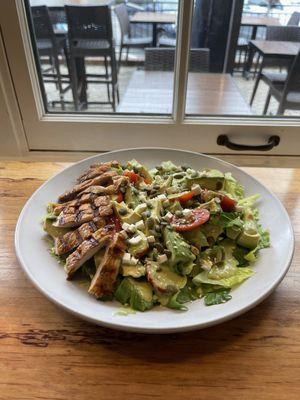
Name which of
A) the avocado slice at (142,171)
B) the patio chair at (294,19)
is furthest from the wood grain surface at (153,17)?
the avocado slice at (142,171)

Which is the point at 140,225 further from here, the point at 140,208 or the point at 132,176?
the point at 132,176

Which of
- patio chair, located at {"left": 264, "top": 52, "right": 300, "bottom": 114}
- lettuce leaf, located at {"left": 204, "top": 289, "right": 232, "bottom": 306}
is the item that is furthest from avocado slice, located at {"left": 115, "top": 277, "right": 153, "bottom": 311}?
patio chair, located at {"left": 264, "top": 52, "right": 300, "bottom": 114}

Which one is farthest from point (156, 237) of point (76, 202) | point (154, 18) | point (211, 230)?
point (154, 18)

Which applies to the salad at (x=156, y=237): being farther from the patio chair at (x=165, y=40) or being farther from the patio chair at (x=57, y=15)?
the patio chair at (x=57, y=15)

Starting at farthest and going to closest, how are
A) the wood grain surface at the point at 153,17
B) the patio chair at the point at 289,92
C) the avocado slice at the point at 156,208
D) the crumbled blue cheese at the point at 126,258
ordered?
the patio chair at the point at 289,92
the wood grain surface at the point at 153,17
the avocado slice at the point at 156,208
the crumbled blue cheese at the point at 126,258

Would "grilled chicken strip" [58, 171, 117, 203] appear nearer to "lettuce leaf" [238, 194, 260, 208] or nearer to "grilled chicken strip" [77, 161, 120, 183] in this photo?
"grilled chicken strip" [77, 161, 120, 183]

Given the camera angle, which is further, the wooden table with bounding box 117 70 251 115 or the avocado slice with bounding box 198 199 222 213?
the wooden table with bounding box 117 70 251 115
